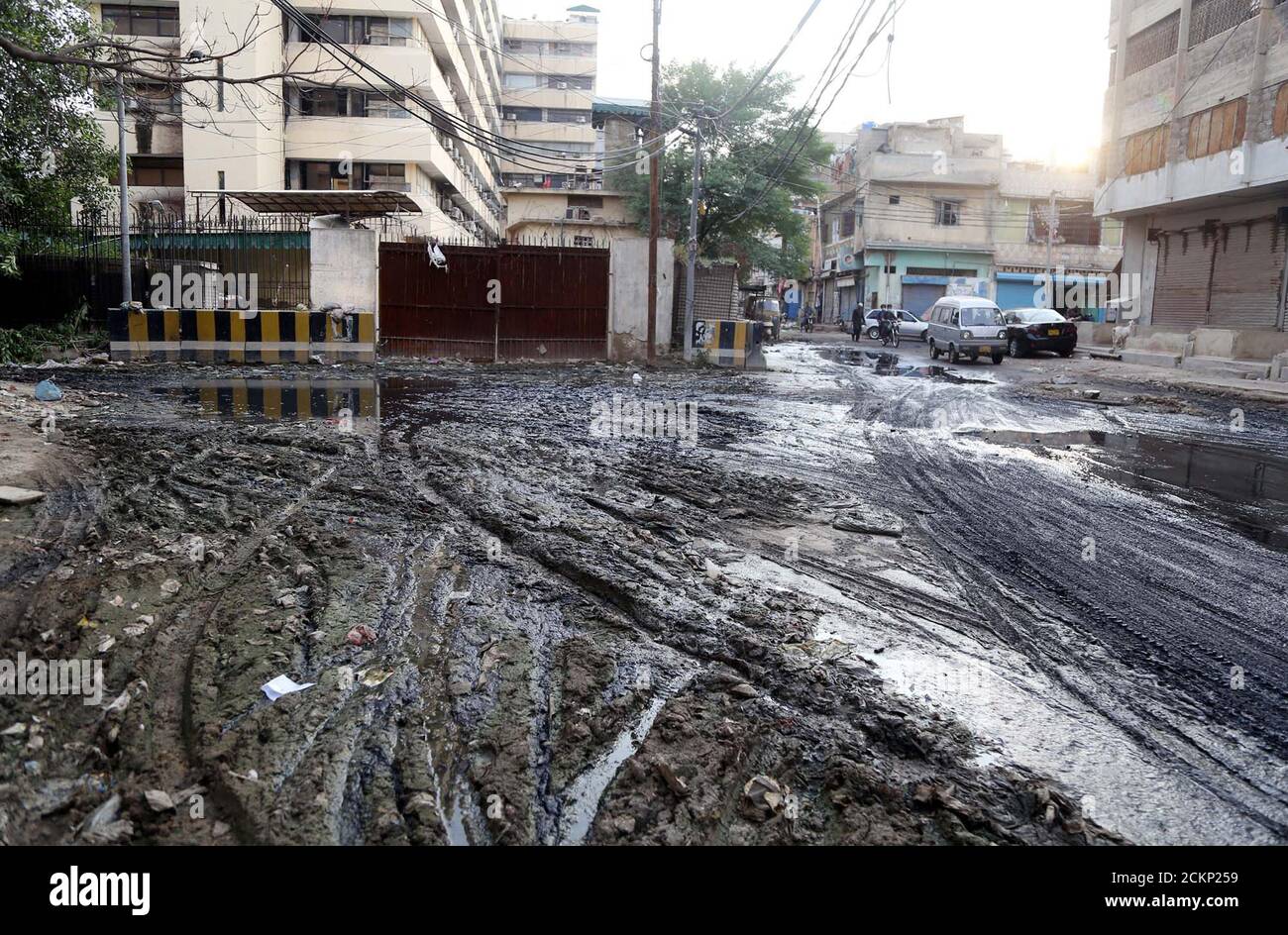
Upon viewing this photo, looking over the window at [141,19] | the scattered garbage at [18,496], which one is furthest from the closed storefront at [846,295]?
the scattered garbage at [18,496]

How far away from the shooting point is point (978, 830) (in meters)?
3.00

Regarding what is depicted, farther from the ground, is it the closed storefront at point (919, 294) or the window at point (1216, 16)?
the window at point (1216, 16)

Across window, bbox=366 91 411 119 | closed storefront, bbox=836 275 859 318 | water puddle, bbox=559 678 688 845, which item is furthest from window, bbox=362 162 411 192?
water puddle, bbox=559 678 688 845

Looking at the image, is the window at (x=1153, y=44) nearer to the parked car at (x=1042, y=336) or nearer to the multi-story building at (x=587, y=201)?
the parked car at (x=1042, y=336)

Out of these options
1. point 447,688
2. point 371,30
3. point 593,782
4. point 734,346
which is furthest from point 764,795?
point 371,30

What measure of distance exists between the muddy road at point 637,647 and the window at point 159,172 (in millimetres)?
32148

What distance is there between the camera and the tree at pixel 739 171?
38.2 meters

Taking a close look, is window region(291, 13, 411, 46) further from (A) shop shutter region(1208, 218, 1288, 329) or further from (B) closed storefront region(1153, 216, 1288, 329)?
(A) shop shutter region(1208, 218, 1288, 329)

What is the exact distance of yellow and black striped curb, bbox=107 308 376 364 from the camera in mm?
18938

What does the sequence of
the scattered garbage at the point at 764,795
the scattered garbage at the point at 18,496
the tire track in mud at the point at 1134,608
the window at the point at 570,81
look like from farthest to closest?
the window at the point at 570,81
the scattered garbage at the point at 18,496
the tire track in mud at the point at 1134,608
the scattered garbage at the point at 764,795

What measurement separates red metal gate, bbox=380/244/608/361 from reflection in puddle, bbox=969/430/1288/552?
12.8m

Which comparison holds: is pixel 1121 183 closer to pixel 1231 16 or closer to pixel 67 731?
pixel 1231 16

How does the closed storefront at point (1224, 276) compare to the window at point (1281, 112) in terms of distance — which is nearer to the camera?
the window at point (1281, 112)

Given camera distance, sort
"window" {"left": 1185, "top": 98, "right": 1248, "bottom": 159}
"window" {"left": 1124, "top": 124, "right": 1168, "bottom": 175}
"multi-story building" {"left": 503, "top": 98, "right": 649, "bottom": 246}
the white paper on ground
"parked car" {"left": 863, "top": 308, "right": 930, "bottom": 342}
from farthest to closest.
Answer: "multi-story building" {"left": 503, "top": 98, "right": 649, "bottom": 246} < "parked car" {"left": 863, "top": 308, "right": 930, "bottom": 342} < "window" {"left": 1124, "top": 124, "right": 1168, "bottom": 175} < "window" {"left": 1185, "top": 98, "right": 1248, "bottom": 159} < the white paper on ground
